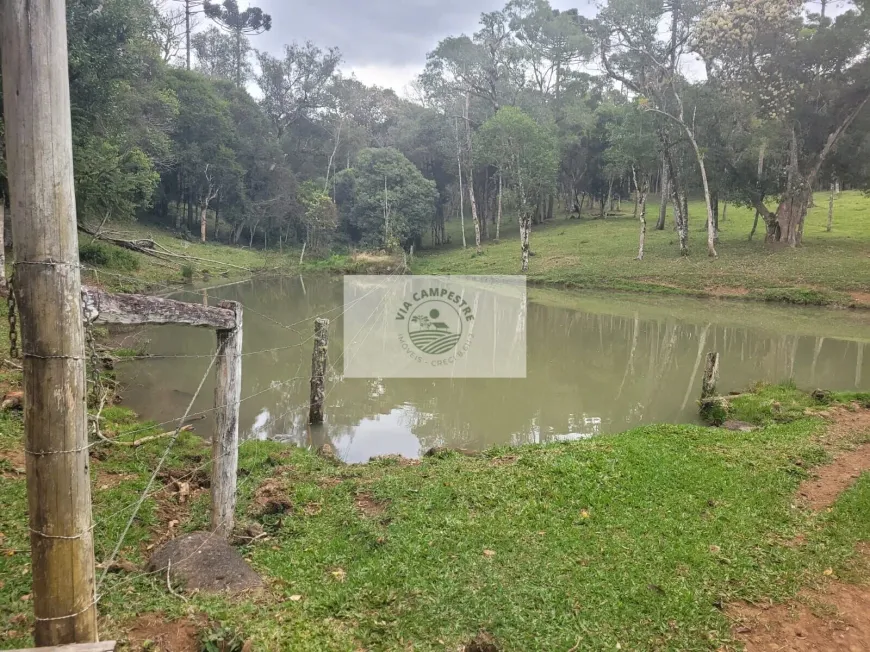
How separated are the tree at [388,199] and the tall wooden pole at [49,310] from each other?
1333 inches

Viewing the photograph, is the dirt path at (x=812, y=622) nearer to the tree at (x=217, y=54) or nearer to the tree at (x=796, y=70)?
the tree at (x=796, y=70)

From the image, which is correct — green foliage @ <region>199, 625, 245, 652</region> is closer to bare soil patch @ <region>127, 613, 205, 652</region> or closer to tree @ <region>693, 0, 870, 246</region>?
bare soil patch @ <region>127, 613, 205, 652</region>

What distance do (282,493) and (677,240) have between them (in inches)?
1163

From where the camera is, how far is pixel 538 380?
1157cm

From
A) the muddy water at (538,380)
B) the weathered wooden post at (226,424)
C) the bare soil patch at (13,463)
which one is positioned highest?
the weathered wooden post at (226,424)

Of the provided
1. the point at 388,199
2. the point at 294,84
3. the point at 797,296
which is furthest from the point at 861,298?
the point at 294,84

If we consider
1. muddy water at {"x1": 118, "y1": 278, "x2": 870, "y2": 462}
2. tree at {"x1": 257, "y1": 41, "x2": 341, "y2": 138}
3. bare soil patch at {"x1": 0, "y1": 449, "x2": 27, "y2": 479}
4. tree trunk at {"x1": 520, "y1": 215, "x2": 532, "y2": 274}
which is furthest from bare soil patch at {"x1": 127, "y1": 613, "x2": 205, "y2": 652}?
tree at {"x1": 257, "y1": 41, "x2": 341, "y2": 138}

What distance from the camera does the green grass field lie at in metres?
21.3

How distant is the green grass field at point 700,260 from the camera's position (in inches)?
837

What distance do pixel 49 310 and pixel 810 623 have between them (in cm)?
490

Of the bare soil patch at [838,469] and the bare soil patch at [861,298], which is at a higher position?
the bare soil patch at [861,298]

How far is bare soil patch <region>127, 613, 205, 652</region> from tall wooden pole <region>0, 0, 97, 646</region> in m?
0.66

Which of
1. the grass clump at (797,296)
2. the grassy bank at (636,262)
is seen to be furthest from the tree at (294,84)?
the grass clump at (797,296)

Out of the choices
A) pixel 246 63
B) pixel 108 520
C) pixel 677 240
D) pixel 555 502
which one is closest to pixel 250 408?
pixel 108 520
